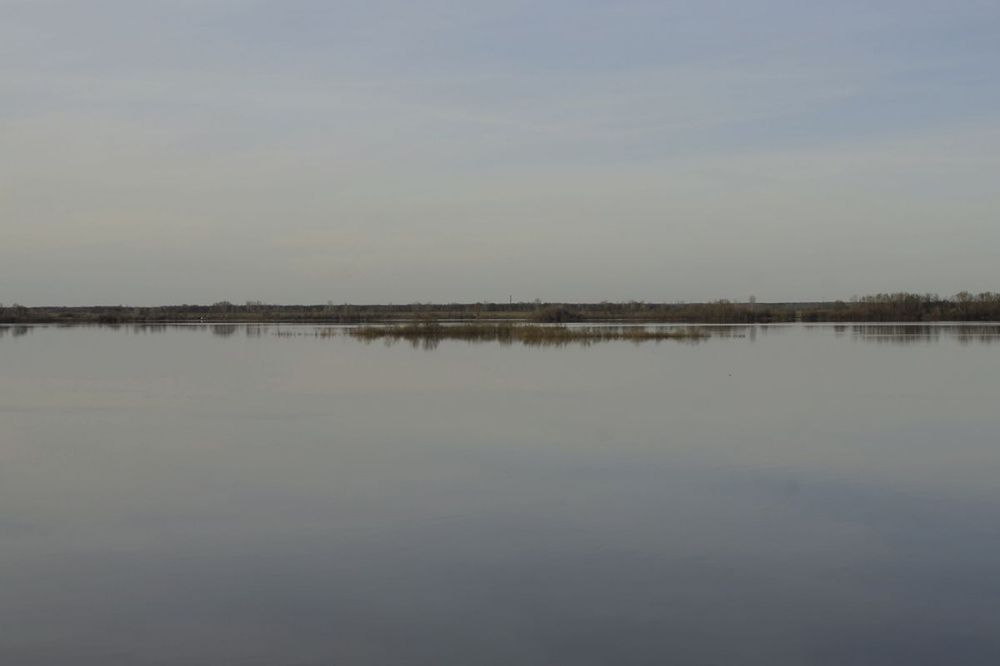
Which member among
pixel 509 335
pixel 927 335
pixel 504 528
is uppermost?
pixel 509 335

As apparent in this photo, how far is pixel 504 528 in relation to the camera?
6.46 metres

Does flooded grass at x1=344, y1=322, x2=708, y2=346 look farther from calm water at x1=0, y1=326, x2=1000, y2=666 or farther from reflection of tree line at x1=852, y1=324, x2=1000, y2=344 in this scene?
calm water at x1=0, y1=326, x2=1000, y2=666

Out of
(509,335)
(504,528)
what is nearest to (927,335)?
(509,335)

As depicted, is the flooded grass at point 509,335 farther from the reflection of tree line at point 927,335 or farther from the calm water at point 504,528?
the calm water at point 504,528

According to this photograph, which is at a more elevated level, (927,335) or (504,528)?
(927,335)

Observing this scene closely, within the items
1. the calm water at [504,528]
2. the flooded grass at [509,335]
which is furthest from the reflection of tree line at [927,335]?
the calm water at [504,528]

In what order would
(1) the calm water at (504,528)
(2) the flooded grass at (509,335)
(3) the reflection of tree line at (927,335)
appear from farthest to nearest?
(2) the flooded grass at (509,335), (3) the reflection of tree line at (927,335), (1) the calm water at (504,528)

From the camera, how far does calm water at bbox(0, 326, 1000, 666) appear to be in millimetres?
4543

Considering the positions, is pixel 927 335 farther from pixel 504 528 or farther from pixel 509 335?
pixel 504 528

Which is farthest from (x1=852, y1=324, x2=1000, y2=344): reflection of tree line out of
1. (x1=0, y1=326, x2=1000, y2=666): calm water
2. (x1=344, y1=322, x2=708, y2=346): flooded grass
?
(x1=0, y1=326, x2=1000, y2=666): calm water

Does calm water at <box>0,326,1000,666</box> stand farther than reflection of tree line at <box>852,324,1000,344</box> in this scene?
No

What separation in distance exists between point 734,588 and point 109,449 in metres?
6.70

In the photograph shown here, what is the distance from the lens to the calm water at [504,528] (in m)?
4.54

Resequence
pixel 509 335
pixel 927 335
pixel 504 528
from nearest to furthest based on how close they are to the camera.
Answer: pixel 504 528
pixel 927 335
pixel 509 335
